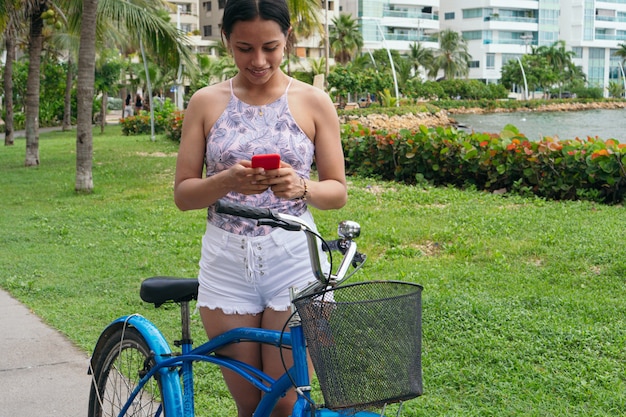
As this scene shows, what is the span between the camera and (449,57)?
300 feet

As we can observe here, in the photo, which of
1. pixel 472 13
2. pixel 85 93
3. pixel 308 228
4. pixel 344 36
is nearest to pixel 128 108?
pixel 85 93

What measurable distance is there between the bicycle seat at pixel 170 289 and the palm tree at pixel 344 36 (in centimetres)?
7403

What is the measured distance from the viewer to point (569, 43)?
357 feet

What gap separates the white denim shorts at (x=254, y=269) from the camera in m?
2.61

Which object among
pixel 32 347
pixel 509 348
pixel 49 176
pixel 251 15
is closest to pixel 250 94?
Answer: pixel 251 15

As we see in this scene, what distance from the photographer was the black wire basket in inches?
79.8

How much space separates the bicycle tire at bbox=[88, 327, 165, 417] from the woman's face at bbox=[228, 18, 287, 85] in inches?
41.5

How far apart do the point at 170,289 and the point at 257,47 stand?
0.87m

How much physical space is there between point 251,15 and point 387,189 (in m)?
10.0

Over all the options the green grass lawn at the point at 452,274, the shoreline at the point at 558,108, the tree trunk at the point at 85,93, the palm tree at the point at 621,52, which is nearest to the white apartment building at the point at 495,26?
the palm tree at the point at 621,52

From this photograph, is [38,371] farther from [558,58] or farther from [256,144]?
[558,58]

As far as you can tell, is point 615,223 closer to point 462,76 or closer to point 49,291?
point 49,291

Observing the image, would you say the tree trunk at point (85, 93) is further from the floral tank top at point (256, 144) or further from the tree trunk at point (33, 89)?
the floral tank top at point (256, 144)

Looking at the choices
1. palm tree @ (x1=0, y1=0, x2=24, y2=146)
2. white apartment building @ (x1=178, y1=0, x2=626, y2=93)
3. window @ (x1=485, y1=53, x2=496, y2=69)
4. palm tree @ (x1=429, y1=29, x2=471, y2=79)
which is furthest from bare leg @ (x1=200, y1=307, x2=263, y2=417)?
window @ (x1=485, y1=53, x2=496, y2=69)
